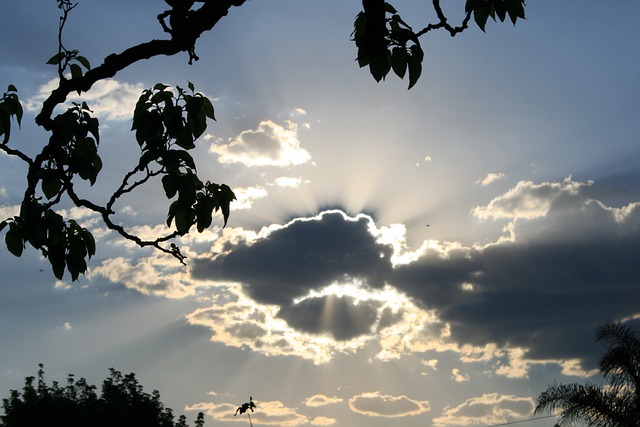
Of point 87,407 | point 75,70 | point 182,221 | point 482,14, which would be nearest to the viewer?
point 482,14

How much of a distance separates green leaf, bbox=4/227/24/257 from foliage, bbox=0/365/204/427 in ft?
152

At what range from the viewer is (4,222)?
531 centimetres

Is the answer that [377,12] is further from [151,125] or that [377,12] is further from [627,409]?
[627,409]

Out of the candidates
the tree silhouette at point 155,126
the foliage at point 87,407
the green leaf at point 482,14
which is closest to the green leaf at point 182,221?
the tree silhouette at point 155,126

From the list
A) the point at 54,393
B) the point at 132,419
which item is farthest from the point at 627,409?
the point at 54,393

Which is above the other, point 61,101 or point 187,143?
point 61,101

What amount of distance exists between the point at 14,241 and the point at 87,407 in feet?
162

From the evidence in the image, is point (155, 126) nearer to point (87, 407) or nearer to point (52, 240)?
point (52, 240)

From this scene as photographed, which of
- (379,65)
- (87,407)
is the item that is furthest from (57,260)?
(87,407)

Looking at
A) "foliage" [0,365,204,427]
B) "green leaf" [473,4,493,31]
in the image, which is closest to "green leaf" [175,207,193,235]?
"green leaf" [473,4,493,31]

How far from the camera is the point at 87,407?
1992 inches

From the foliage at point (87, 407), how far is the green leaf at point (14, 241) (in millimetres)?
46414

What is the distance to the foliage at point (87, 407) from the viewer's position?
47156mm

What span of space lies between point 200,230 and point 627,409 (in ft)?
80.2
